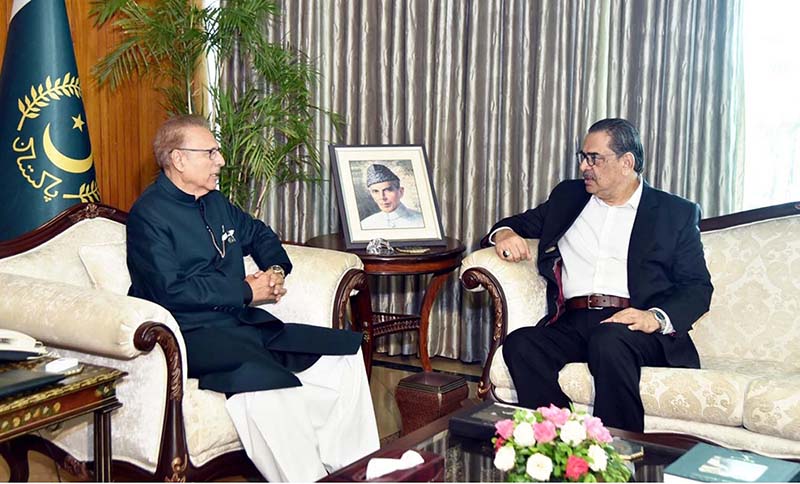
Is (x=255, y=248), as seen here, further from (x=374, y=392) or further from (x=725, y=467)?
(x=725, y=467)

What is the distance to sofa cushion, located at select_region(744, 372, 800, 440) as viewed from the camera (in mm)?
2791

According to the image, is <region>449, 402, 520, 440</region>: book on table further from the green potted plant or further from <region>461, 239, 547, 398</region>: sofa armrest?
the green potted plant

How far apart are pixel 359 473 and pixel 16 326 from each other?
4.25 ft

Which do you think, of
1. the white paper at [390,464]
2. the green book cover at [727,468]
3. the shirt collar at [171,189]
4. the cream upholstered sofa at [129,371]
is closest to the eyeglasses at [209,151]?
the shirt collar at [171,189]

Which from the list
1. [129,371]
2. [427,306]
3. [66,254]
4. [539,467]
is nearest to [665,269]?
[427,306]

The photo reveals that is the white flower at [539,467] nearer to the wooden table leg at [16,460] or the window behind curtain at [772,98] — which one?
the wooden table leg at [16,460]

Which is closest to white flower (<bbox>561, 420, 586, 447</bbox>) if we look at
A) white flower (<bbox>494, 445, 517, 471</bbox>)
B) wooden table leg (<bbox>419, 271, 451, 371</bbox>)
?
white flower (<bbox>494, 445, 517, 471</bbox>)

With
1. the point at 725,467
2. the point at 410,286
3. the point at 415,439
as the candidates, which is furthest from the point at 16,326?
the point at 410,286

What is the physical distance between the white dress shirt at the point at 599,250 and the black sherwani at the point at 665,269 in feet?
0.13

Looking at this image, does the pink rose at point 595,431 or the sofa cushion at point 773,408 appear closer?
the pink rose at point 595,431

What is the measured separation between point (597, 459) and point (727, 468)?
0.35m

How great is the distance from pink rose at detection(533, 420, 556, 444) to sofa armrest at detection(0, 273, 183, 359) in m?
1.21

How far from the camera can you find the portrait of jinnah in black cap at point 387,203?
13.7 feet

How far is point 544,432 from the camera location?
1.93 metres
